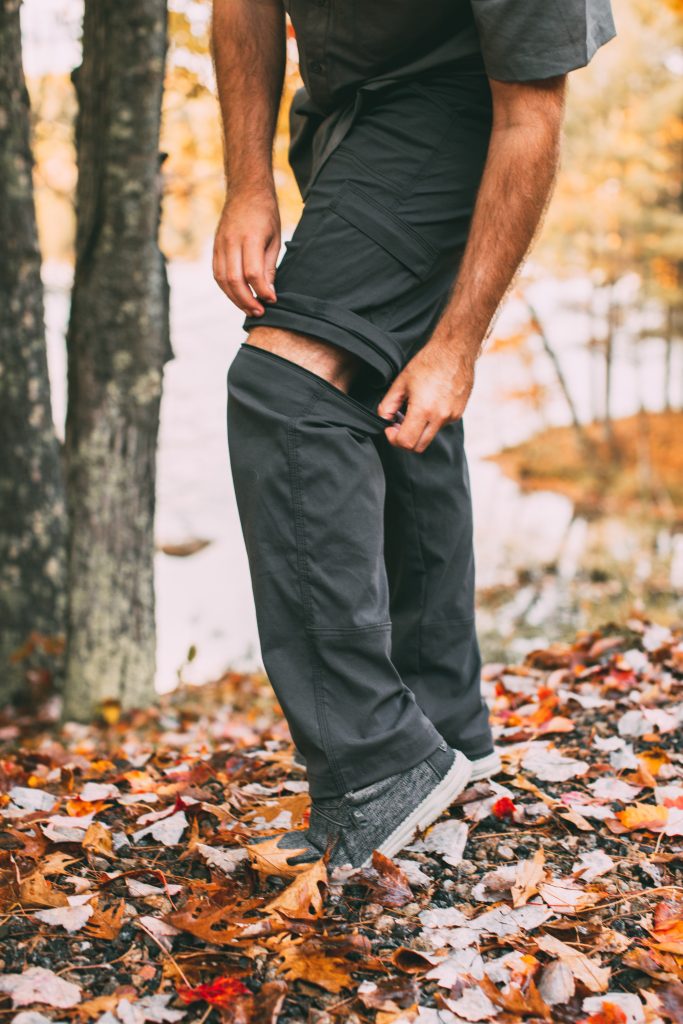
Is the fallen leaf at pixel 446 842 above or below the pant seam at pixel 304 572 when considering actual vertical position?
below

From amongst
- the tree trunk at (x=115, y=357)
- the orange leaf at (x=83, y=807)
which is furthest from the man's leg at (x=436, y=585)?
the tree trunk at (x=115, y=357)

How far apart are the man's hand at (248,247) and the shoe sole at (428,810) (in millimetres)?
1002

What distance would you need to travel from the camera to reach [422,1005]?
1.38 meters

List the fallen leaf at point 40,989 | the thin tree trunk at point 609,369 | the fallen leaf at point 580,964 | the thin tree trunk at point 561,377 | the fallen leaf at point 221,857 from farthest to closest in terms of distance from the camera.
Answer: the thin tree trunk at point 609,369 → the thin tree trunk at point 561,377 → the fallen leaf at point 221,857 → the fallen leaf at point 580,964 → the fallen leaf at point 40,989

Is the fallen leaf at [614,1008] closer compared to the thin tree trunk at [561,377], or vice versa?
the fallen leaf at [614,1008]

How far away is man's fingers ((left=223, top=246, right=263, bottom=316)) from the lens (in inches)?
67.8

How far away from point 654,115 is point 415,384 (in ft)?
50.6

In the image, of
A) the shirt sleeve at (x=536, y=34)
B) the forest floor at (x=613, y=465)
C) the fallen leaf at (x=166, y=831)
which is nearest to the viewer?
the shirt sleeve at (x=536, y=34)

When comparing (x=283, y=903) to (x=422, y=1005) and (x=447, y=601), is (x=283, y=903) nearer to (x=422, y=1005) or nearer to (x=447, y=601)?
(x=422, y=1005)

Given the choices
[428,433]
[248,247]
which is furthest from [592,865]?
[248,247]

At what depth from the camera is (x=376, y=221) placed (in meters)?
1.67

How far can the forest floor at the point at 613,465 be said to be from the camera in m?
15.9

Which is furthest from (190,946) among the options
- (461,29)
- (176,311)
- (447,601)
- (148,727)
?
(176,311)

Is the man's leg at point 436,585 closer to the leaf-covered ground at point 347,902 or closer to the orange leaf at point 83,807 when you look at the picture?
the leaf-covered ground at point 347,902
